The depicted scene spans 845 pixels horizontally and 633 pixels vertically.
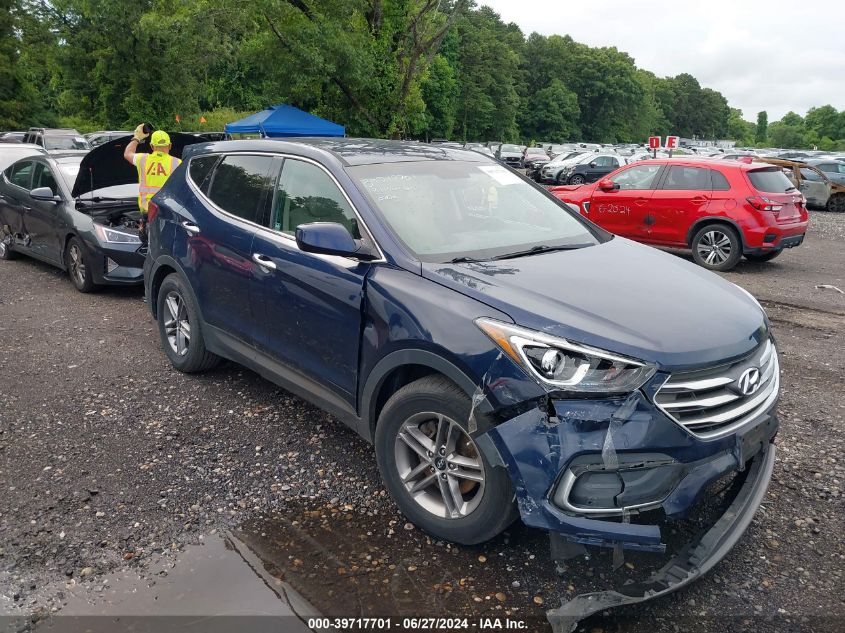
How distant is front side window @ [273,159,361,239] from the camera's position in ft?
12.1

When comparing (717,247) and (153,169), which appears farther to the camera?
(717,247)

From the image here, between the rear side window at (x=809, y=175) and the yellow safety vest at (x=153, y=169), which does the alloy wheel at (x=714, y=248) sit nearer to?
the yellow safety vest at (x=153, y=169)

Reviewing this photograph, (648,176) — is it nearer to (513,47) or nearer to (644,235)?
(644,235)

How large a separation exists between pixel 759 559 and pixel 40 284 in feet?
27.3

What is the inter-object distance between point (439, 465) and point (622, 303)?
107 centimetres

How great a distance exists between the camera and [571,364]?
2658mm

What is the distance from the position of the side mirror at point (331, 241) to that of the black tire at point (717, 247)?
8287 millimetres

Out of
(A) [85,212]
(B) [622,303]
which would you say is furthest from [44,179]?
(B) [622,303]

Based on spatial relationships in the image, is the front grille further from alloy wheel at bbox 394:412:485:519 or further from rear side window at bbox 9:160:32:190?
rear side window at bbox 9:160:32:190

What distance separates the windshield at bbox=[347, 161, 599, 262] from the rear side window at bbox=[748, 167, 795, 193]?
7150 millimetres

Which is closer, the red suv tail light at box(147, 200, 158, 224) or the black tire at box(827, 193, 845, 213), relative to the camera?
the red suv tail light at box(147, 200, 158, 224)

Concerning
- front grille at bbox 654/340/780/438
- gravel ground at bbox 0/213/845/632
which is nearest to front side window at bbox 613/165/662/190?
gravel ground at bbox 0/213/845/632

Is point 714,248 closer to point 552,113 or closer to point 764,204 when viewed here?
point 764,204

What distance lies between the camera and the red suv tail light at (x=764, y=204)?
9953 millimetres
